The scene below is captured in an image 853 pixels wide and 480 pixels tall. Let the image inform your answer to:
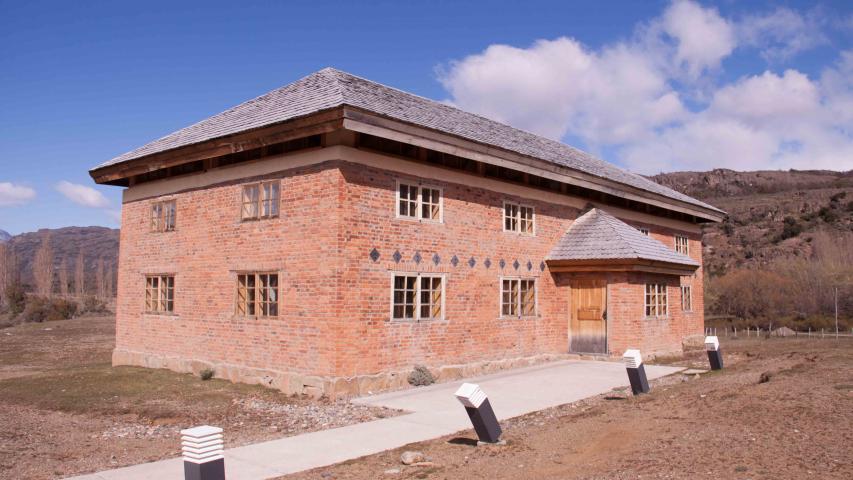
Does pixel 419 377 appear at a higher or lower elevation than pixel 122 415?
higher

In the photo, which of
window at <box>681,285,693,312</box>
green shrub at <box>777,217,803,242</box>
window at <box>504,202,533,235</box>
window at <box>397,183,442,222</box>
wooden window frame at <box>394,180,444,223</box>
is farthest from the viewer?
green shrub at <box>777,217,803,242</box>

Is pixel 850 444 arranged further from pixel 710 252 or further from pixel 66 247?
pixel 66 247

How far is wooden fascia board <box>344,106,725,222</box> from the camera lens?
12.2 m

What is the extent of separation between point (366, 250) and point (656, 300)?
9.35 metres

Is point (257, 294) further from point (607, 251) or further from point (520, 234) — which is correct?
point (607, 251)

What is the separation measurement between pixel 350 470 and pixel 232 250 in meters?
8.27

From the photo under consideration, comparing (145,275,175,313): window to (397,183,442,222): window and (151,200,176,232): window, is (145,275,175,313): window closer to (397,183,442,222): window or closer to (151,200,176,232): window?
(151,200,176,232): window

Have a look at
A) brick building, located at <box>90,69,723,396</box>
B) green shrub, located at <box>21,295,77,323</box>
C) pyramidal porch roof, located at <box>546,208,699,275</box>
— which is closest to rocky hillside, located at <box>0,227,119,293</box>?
green shrub, located at <box>21,295,77,323</box>

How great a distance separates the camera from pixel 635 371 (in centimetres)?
1160

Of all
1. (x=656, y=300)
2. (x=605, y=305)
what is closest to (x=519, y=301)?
(x=605, y=305)

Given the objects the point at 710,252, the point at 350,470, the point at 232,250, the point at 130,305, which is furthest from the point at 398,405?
the point at 710,252

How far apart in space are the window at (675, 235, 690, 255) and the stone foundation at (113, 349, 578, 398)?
8551 millimetres

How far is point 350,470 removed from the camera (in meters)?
7.45

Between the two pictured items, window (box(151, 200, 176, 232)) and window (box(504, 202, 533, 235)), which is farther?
window (box(504, 202, 533, 235))
